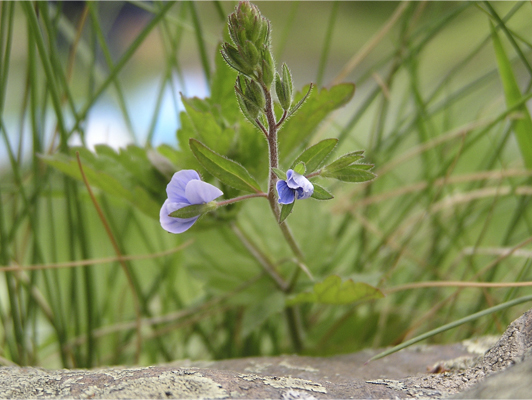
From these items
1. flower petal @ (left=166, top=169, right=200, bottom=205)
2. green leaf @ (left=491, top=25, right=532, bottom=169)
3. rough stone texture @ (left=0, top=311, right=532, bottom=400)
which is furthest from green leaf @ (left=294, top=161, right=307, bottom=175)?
green leaf @ (left=491, top=25, right=532, bottom=169)

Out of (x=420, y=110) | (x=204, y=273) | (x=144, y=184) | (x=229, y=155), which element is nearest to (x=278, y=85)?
(x=229, y=155)

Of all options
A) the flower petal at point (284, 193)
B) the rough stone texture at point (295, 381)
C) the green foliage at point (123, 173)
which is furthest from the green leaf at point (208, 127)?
the rough stone texture at point (295, 381)

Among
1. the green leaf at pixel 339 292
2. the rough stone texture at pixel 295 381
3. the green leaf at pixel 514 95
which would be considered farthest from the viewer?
the green leaf at pixel 514 95

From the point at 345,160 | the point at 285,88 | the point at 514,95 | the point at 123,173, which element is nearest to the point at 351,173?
the point at 345,160

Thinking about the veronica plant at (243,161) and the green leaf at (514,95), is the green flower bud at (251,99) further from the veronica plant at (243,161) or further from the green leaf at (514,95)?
the green leaf at (514,95)

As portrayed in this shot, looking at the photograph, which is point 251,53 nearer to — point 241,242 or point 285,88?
point 285,88

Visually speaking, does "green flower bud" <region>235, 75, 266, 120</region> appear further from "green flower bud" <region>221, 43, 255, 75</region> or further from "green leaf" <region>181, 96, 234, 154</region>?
"green leaf" <region>181, 96, 234, 154</region>
